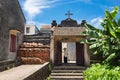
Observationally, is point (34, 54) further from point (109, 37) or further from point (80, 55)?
point (109, 37)

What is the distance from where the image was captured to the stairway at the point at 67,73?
632 inches

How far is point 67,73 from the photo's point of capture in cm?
1717

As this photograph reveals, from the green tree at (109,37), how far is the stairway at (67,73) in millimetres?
3102

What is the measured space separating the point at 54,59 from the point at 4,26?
4982 millimetres

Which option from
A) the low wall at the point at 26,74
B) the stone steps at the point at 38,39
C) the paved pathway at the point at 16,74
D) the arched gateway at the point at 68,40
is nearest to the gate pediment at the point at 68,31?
the arched gateway at the point at 68,40

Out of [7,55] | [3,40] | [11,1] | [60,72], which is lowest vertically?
[60,72]

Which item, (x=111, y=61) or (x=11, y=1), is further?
(x=11, y=1)

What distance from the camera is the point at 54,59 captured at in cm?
1948

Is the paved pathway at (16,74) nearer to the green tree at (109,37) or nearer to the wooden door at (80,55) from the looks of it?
the green tree at (109,37)

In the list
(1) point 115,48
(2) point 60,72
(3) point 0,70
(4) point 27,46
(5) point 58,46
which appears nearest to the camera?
(1) point 115,48

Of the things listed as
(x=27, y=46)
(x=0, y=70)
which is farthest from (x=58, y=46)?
(x=0, y=70)

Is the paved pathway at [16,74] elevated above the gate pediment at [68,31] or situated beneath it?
situated beneath

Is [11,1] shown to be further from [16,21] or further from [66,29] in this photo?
[66,29]

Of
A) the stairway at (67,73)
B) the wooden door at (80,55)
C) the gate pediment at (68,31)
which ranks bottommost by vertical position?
the stairway at (67,73)
